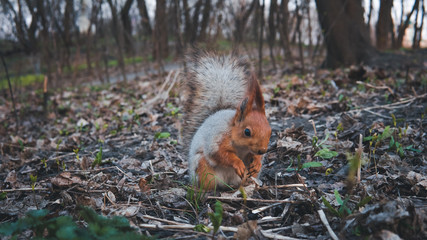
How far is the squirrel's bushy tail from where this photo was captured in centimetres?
236

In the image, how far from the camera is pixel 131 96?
6.36 m

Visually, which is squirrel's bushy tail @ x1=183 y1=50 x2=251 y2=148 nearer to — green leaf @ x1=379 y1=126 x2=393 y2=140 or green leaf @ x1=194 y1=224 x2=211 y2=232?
green leaf @ x1=194 y1=224 x2=211 y2=232

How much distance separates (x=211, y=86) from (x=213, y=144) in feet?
1.94

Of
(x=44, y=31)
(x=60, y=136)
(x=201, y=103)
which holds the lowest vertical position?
(x=60, y=136)

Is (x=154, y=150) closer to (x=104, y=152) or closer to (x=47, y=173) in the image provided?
(x=104, y=152)

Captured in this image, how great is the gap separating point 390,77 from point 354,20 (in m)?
2.22

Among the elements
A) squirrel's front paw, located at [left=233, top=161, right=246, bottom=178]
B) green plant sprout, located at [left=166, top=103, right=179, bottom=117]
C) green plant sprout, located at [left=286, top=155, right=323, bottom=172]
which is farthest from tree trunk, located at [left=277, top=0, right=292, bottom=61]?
squirrel's front paw, located at [left=233, top=161, right=246, bottom=178]

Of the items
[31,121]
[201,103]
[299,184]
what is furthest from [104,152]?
[31,121]

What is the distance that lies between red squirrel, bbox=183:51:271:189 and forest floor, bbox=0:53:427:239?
148 mm

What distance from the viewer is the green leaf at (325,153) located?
2320mm

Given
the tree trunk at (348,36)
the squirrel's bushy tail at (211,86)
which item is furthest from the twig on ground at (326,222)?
the tree trunk at (348,36)

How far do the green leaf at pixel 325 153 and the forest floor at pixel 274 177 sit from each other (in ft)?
0.03

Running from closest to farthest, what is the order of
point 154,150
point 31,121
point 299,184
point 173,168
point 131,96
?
point 299,184 < point 173,168 < point 154,150 < point 31,121 < point 131,96

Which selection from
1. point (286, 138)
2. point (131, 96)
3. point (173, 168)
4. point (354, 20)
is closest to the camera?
point (173, 168)
